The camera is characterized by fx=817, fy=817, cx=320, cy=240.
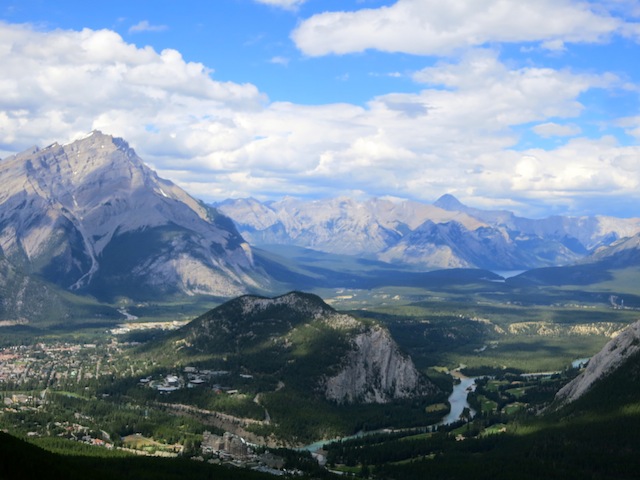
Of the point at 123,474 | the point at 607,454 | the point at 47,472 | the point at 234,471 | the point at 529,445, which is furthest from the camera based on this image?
the point at 529,445

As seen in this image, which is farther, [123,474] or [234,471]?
[234,471]

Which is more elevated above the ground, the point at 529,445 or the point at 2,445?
the point at 2,445

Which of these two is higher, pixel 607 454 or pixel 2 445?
pixel 2 445

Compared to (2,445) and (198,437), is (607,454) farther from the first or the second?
(2,445)

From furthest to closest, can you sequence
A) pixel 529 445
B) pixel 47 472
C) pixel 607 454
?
pixel 529 445 → pixel 607 454 → pixel 47 472

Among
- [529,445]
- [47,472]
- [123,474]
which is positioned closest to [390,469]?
[529,445]

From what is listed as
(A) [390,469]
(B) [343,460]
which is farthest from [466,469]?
(B) [343,460]

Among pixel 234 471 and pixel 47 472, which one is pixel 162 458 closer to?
pixel 234 471

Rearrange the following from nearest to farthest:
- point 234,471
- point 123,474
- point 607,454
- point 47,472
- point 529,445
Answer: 1. point 47,472
2. point 123,474
3. point 234,471
4. point 607,454
5. point 529,445

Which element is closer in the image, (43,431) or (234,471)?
(234,471)
